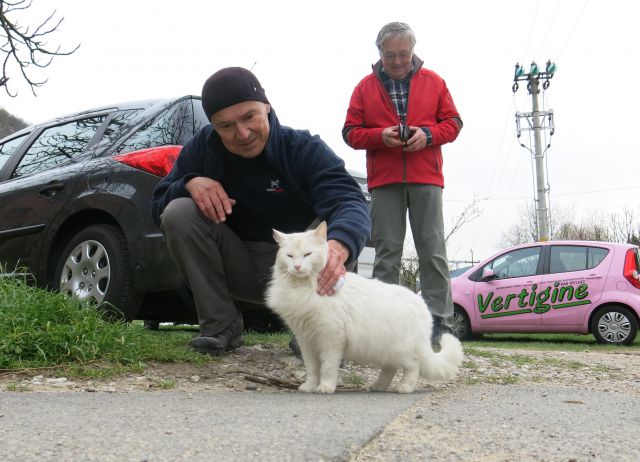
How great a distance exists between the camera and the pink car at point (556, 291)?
9156 mm

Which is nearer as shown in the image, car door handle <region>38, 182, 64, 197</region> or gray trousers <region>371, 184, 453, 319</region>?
gray trousers <region>371, 184, 453, 319</region>

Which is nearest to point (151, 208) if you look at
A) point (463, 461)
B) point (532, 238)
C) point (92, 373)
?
point (92, 373)

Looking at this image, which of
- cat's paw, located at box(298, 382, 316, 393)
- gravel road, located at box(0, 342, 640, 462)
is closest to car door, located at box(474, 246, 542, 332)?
gravel road, located at box(0, 342, 640, 462)

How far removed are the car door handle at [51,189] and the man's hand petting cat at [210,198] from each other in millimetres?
1538

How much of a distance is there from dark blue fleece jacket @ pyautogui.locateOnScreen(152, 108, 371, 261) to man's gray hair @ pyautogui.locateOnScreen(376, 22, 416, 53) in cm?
130

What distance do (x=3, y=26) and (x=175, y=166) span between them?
12.4 ft

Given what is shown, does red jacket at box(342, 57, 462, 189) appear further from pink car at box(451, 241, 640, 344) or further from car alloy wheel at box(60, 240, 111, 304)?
pink car at box(451, 241, 640, 344)

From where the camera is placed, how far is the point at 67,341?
10.3ft

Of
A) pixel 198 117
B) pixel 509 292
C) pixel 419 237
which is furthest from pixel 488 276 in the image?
pixel 198 117

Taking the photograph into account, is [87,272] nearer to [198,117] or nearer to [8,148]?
[198,117]

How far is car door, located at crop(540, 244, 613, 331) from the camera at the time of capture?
9352 mm

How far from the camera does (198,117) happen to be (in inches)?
173

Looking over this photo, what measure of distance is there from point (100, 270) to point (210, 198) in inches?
49.7

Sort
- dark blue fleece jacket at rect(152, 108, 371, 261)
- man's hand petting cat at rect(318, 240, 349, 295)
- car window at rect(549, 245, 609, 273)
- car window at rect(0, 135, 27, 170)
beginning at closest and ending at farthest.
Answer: man's hand petting cat at rect(318, 240, 349, 295) → dark blue fleece jacket at rect(152, 108, 371, 261) → car window at rect(0, 135, 27, 170) → car window at rect(549, 245, 609, 273)
